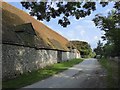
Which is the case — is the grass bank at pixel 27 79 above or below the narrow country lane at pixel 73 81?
above

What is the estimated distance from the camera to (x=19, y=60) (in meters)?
21.0

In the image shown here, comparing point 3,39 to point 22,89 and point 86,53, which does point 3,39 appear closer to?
point 22,89

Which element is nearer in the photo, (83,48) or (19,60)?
(19,60)

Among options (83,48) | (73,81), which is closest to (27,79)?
(73,81)

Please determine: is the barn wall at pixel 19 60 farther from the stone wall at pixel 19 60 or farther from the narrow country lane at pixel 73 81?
the narrow country lane at pixel 73 81

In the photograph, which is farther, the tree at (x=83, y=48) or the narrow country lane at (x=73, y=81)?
the tree at (x=83, y=48)

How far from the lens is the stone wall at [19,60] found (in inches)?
726

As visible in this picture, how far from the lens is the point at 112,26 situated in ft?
99.7

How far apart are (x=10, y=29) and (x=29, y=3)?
10.2 meters

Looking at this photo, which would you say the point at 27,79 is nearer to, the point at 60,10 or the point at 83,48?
the point at 60,10

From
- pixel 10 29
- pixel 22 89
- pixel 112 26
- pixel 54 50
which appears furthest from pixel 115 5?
pixel 54 50

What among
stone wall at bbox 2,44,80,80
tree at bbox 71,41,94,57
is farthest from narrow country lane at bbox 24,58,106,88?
tree at bbox 71,41,94,57

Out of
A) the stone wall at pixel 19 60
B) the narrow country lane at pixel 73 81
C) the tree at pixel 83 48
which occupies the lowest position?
the narrow country lane at pixel 73 81

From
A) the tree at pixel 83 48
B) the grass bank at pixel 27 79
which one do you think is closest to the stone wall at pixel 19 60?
the grass bank at pixel 27 79
